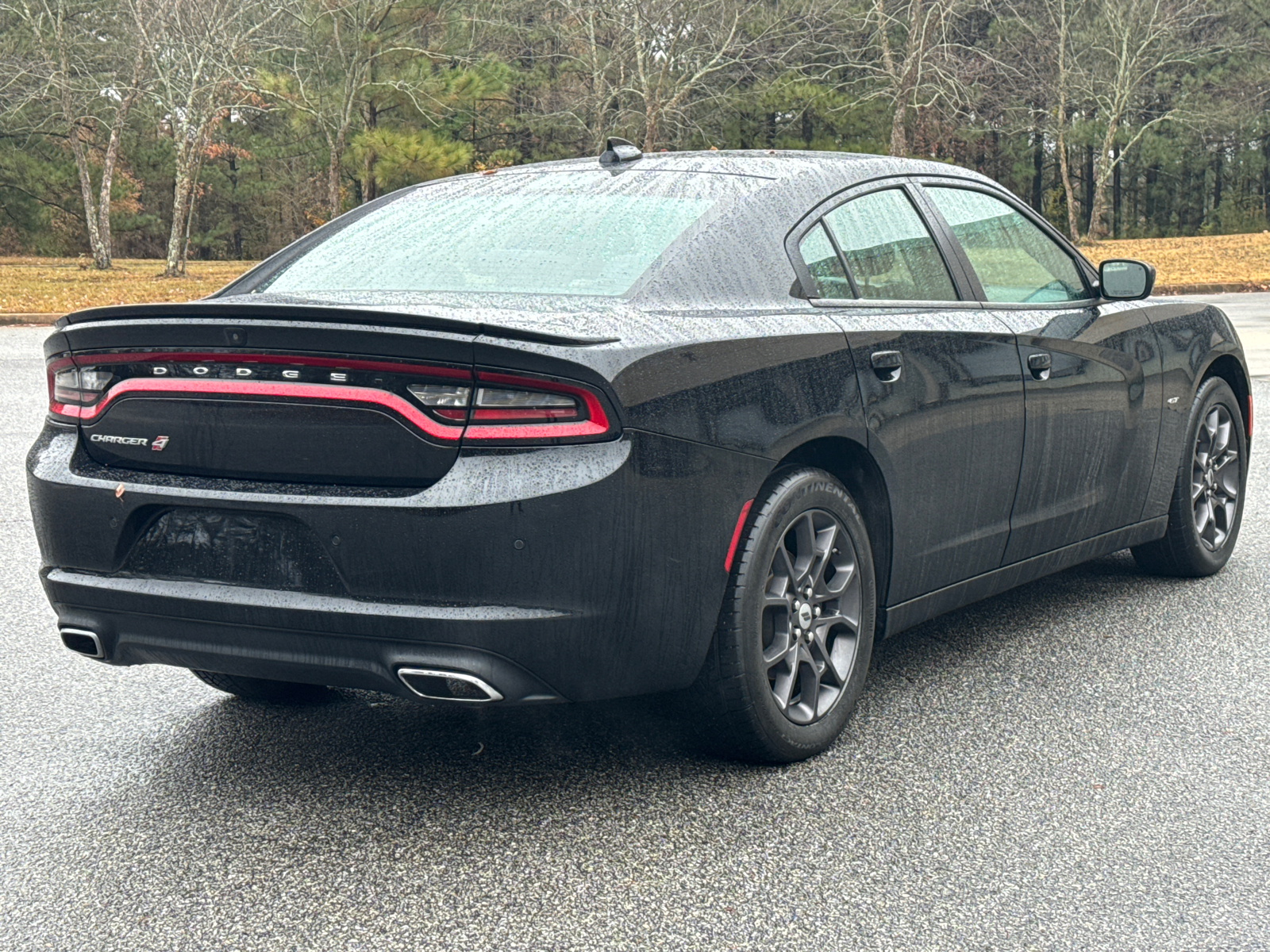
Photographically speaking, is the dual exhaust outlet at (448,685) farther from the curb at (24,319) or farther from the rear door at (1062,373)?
the curb at (24,319)

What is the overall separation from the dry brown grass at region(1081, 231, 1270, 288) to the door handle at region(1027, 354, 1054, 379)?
17785 mm

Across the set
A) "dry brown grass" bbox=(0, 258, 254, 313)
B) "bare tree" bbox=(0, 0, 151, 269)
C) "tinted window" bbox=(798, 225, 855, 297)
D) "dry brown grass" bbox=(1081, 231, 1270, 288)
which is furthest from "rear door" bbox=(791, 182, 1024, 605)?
"bare tree" bbox=(0, 0, 151, 269)

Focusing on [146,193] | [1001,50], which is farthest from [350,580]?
[146,193]

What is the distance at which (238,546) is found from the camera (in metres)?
3.29

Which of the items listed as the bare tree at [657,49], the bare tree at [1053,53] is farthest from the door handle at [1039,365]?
the bare tree at [1053,53]

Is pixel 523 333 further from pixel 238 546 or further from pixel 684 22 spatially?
pixel 684 22

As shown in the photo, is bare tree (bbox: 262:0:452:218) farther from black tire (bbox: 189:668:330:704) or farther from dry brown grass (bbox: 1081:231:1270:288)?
black tire (bbox: 189:668:330:704)

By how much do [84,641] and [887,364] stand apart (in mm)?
2160

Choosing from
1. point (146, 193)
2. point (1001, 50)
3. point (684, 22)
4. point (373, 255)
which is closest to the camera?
point (373, 255)

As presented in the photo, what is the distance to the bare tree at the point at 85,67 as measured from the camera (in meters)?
39.6

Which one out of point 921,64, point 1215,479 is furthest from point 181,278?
→ point 1215,479

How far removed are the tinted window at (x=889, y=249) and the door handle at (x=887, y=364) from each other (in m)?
0.21

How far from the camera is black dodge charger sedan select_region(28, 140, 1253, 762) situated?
10.3ft

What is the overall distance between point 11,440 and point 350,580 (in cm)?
762
